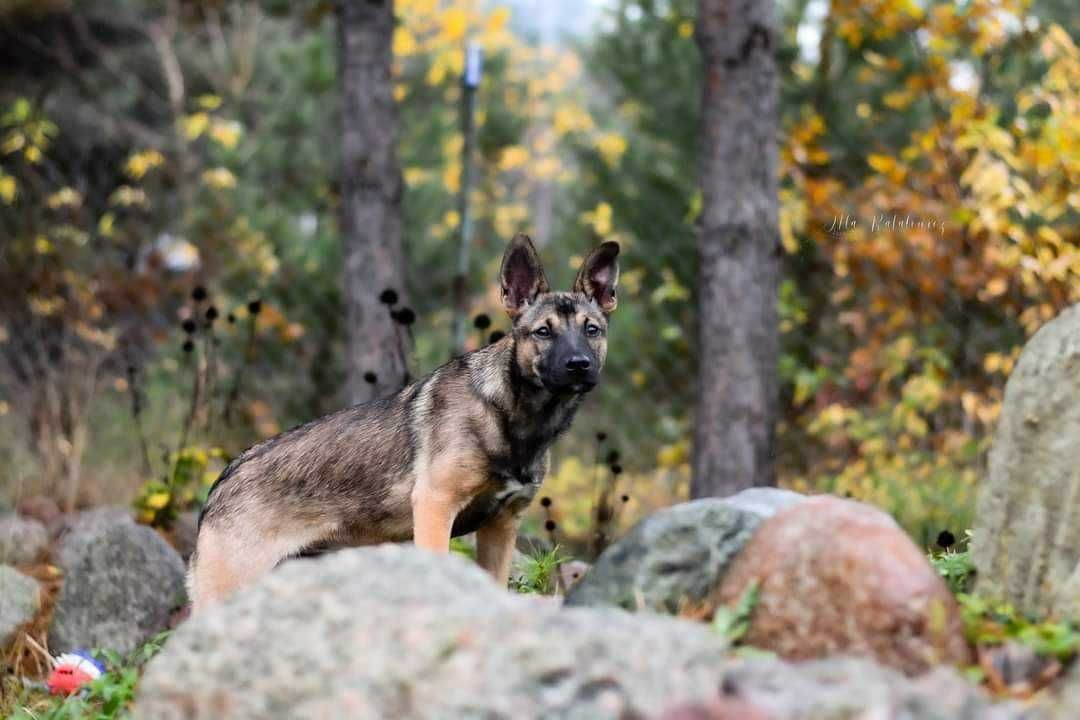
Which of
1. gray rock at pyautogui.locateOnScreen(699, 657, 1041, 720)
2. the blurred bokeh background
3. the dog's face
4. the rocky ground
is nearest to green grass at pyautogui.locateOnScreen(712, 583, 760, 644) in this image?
the rocky ground

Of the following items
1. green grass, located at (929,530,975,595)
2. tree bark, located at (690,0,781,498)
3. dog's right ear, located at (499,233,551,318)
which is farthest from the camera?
tree bark, located at (690,0,781,498)

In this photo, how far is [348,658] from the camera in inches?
114

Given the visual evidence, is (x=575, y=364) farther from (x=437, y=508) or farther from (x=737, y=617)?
(x=737, y=617)

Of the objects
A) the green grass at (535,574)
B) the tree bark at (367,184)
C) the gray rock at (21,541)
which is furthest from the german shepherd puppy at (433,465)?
the tree bark at (367,184)

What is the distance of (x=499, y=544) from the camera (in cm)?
532

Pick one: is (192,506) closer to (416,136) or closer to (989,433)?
(989,433)

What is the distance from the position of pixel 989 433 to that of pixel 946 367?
0.85 metres

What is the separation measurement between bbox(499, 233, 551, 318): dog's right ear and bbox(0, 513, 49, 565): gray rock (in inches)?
149

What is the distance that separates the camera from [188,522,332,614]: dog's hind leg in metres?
5.29

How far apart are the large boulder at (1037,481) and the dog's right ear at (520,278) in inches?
93.0

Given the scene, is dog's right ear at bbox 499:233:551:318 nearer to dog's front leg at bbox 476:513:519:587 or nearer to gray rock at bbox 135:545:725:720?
dog's front leg at bbox 476:513:519:587

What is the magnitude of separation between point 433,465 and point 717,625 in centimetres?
208

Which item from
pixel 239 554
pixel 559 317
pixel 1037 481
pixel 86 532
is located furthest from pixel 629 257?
pixel 1037 481

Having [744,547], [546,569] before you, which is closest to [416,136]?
[546,569]
